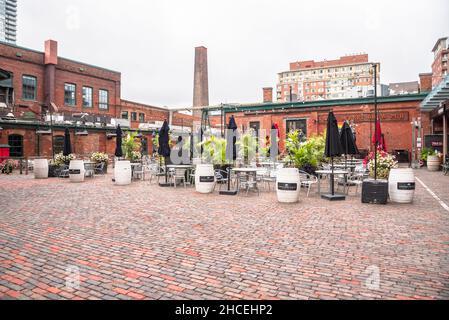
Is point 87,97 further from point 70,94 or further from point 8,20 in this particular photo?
point 8,20

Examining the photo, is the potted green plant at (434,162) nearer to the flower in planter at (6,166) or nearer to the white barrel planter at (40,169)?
the white barrel planter at (40,169)

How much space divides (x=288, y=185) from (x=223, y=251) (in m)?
4.18

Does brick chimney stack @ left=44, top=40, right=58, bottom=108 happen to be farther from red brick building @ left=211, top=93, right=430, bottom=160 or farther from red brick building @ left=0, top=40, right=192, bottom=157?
red brick building @ left=211, top=93, right=430, bottom=160

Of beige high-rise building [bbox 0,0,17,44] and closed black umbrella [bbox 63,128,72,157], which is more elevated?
beige high-rise building [bbox 0,0,17,44]

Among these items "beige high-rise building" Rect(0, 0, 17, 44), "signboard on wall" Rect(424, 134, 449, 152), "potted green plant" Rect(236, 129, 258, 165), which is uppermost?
"beige high-rise building" Rect(0, 0, 17, 44)

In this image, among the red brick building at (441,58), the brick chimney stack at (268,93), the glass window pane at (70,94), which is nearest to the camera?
the glass window pane at (70,94)

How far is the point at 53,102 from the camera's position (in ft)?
95.7

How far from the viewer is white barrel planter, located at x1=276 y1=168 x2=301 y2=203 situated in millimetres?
8195

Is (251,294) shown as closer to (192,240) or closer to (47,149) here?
(192,240)

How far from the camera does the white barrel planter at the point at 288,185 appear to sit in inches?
323

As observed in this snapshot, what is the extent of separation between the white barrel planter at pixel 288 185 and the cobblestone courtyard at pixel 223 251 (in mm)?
603

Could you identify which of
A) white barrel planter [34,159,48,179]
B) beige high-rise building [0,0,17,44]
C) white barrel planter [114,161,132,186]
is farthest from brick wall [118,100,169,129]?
beige high-rise building [0,0,17,44]

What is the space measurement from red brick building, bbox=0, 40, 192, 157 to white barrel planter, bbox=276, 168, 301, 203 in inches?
639

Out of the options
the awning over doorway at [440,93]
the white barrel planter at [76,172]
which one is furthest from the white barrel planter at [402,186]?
the white barrel planter at [76,172]
